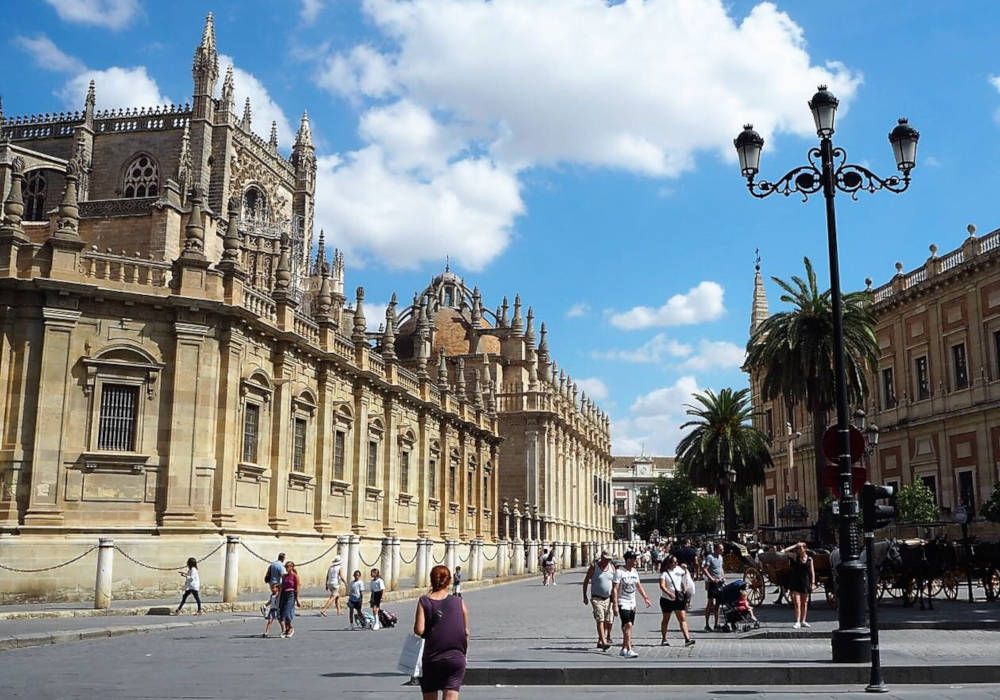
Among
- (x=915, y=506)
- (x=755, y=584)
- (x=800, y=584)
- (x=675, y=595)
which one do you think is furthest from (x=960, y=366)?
(x=675, y=595)

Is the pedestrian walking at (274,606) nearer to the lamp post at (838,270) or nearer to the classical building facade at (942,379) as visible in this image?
the lamp post at (838,270)

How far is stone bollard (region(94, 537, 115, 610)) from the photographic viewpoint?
68.4 ft

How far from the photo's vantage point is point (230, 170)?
6812cm

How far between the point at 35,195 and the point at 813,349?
4976cm

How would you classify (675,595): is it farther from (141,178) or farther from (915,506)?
(141,178)

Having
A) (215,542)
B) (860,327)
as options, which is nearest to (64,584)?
(215,542)

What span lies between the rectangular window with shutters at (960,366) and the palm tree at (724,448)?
9.08 meters

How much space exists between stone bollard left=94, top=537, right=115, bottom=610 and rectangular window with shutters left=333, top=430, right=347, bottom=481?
11971 mm

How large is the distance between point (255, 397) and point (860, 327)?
21.0 m

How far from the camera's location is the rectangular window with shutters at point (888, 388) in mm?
47719

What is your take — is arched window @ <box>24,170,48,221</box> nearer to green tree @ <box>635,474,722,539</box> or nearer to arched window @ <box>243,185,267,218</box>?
arched window @ <box>243,185,267,218</box>

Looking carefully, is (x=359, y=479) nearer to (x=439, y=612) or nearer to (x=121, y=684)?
(x=121, y=684)

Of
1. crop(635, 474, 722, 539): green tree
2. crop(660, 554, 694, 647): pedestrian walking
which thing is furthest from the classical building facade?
crop(635, 474, 722, 539): green tree

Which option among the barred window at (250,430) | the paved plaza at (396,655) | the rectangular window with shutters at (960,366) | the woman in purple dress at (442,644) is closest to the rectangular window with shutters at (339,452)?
the barred window at (250,430)
